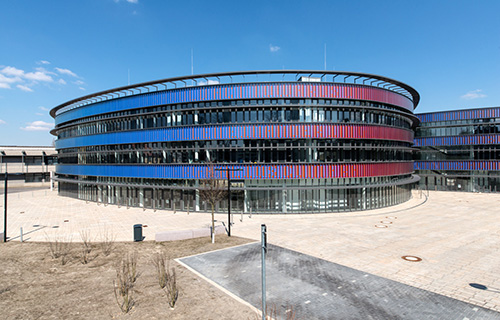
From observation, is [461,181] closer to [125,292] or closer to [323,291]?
[323,291]

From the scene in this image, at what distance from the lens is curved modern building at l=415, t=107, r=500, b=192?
52656 millimetres

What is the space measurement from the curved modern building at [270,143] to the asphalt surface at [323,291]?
16.2m

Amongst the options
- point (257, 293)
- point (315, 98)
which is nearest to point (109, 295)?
point (257, 293)

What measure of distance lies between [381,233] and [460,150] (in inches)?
1709

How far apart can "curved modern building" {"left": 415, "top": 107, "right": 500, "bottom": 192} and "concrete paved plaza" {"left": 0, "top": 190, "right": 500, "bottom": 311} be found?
1577 cm

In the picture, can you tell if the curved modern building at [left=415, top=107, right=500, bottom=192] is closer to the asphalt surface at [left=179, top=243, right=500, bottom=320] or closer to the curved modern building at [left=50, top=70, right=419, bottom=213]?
the curved modern building at [left=50, top=70, right=419, bottom=213]

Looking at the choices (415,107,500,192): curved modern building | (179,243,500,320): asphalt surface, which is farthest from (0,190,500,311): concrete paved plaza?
(415,107,500,192): curved modern building

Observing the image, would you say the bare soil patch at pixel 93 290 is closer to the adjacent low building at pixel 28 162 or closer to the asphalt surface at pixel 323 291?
the asphalt surface at pixel 323 291

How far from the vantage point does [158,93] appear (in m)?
38.3

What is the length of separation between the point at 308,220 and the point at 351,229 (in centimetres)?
524

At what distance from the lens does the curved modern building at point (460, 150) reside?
5266cm

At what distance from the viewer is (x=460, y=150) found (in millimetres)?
55375

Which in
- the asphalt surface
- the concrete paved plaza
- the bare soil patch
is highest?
the bare soil patch

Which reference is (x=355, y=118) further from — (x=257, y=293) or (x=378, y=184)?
(x=257, y=293)
